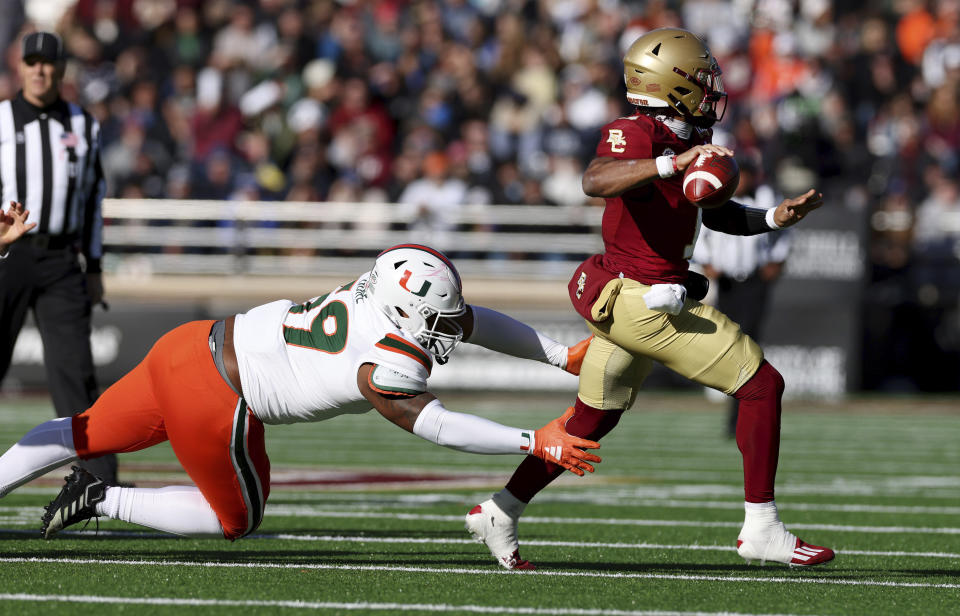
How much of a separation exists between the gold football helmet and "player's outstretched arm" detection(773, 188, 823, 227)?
39cm

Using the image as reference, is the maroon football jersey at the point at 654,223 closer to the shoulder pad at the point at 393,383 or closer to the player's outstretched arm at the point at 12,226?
the shoulder pad at the point at 393,383

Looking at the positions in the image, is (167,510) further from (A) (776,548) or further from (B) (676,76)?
(B) (676,76)

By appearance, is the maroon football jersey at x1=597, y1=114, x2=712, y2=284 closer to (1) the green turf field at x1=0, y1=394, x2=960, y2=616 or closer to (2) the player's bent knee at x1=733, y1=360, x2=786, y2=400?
(2) the player's bent knee at x1=733, y1=360, x2=786, y2=400

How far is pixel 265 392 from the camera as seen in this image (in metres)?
4.75

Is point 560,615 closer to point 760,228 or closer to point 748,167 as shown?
point 760,228

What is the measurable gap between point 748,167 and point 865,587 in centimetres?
540

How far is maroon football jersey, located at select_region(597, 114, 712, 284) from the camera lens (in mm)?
5070

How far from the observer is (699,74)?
507 centimetres

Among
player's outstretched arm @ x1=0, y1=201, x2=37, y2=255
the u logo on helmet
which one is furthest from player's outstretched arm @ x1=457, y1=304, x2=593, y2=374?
player's outstretched arm @ x1=0, y1=201, x2=37, y2=255

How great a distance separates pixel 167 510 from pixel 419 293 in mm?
1079

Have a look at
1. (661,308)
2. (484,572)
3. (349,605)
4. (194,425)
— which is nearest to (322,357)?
(194,425)

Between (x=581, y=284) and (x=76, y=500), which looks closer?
(x=76, y=500)

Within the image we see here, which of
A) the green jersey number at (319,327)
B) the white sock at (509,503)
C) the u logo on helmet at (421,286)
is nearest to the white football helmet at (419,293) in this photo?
the u logo on helmet at (421,286)

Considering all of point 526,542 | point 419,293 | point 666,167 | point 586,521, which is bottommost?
point 586,521
